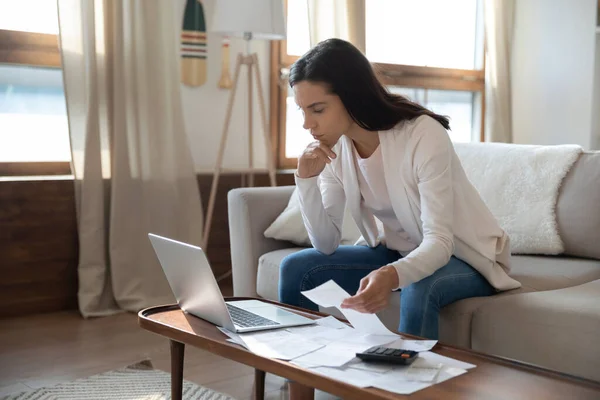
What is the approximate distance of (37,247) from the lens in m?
3.10

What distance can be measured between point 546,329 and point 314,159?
683mm

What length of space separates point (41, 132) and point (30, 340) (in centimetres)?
92

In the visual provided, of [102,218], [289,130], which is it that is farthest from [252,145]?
[102,218]

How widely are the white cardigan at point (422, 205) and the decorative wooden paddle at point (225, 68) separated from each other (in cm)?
170

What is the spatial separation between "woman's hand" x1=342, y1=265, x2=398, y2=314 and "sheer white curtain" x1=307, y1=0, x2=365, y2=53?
2.46 metres

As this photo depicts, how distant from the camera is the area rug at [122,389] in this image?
2104 millimetres

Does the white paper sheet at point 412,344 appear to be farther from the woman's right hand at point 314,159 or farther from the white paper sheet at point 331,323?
the woman's right hand at point 314,159

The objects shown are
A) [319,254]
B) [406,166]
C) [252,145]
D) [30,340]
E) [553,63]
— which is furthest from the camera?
[553,63]

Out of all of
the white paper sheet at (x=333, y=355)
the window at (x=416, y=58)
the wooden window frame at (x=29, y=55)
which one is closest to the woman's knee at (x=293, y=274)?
the white paper sheet at (x=333, y=355)

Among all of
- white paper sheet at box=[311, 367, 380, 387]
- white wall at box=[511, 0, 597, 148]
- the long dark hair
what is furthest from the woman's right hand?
white wall at box=[511, 0, 597, 148]

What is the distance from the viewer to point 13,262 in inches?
120

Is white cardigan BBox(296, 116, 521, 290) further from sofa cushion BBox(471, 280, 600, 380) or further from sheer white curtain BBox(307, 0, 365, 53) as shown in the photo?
sheer white curtain BBox(307, 0, 365, 53)

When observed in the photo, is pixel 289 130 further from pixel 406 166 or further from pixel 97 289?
pixel 406 166

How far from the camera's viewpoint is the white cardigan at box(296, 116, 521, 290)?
165 cm
